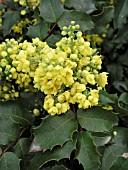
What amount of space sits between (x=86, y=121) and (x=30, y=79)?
29 centimetres

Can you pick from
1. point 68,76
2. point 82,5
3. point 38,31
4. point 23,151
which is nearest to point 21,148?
point 23,151

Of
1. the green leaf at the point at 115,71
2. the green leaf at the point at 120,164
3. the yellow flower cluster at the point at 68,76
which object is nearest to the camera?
the yellow flower cluster at the point at 68,76

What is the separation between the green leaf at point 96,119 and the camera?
1.51 metres

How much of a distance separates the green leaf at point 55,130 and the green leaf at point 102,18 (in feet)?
2.04

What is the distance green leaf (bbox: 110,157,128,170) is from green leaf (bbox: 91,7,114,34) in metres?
0.73

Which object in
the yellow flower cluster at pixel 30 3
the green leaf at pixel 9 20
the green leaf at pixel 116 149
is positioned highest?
the yellow flower cluster at pixel 30 3

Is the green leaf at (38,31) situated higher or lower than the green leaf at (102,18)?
higher

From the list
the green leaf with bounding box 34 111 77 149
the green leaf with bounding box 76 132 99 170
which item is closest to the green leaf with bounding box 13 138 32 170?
the green leaf with bounding box 34 111 77 149

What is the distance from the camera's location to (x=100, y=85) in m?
1.55

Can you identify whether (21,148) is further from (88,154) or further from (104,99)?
(104,99)

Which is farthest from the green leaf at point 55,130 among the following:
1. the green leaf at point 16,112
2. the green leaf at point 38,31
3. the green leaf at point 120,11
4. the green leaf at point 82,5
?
the green leaf at point 120,11

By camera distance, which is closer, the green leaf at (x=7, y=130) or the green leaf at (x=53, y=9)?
the green leaf at (x=7, y=130)

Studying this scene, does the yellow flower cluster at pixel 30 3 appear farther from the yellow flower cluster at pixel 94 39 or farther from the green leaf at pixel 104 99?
the green leaf at pixel 104 99

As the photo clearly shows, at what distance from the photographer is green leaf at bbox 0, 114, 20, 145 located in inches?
62.4
